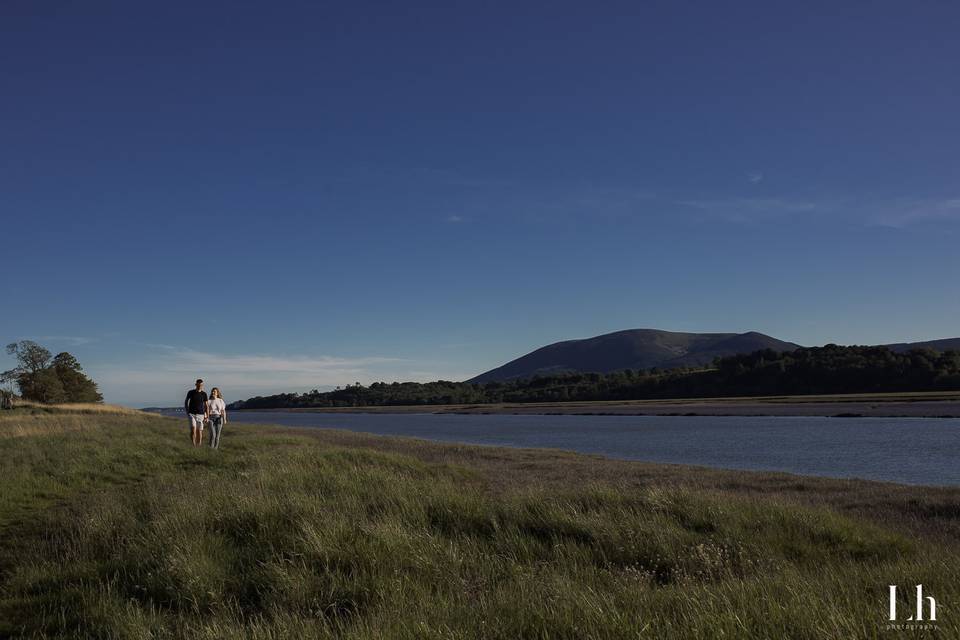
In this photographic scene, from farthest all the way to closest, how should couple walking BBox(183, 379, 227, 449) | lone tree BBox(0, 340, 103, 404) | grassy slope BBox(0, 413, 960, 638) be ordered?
lone tree BBox(0, 340, 103, 404) < couple walking BBox(183, 379, 227, 449) < grassy slope BBox(0, 413, 960, 638)

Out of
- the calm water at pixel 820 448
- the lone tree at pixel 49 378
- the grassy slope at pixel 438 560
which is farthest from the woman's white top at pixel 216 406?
the lone tree at pixel 49 378

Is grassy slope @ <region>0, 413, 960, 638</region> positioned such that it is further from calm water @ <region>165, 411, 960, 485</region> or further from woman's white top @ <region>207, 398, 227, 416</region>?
calm water @ <region>165, 411, 960, 485</region>

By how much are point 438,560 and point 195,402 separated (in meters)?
17.9

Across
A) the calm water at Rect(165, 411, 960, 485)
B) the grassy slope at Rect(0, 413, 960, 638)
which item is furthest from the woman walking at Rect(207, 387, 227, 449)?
the calm water at Rect(165, 411, 960, 485)

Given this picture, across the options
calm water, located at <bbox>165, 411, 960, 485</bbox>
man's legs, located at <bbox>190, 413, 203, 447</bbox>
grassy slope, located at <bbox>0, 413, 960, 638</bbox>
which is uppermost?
man's legs, located at <bbox>190, 413, 203, 447</bbox>

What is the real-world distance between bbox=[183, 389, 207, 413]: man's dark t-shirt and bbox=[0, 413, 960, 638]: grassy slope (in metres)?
7.69

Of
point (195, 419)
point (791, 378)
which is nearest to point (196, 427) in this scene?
→ point (195, 419)

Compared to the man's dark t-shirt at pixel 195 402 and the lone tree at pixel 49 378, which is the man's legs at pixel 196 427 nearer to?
the man's dark t-shirt at pixel 195 402

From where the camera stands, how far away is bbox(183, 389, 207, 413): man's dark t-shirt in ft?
76.1

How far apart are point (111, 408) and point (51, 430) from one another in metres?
47.1

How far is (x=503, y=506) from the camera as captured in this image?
11.1 metres

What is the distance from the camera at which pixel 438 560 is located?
8047mm

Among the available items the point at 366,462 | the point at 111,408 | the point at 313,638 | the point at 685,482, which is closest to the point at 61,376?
the point at 111,408

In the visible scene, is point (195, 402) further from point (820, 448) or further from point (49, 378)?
point (49, 378)
